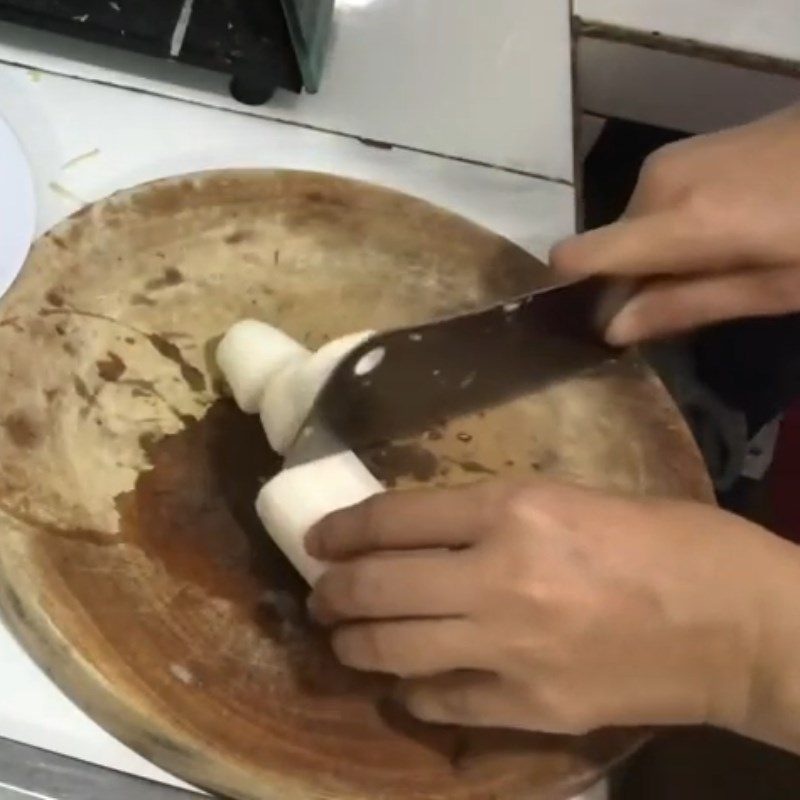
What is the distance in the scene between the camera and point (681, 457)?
2.22 feet

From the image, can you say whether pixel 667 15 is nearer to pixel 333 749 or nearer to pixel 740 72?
Result: pixel 740 72

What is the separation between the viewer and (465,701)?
540 mm

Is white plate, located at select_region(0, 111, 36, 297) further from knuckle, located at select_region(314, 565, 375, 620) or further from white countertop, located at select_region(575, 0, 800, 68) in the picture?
white countertop, located at select_region(575, 0, 800, 68)

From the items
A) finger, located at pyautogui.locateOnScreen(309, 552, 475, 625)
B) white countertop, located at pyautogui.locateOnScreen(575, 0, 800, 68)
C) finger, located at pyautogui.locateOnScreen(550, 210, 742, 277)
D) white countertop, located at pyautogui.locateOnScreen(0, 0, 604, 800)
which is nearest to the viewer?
finger, located at pyautogui.locateOnScreen(309, 552, 475, 625)

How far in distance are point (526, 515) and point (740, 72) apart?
1.66ft

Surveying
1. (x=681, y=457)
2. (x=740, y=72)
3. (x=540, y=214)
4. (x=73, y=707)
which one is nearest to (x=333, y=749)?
(x=73, y=707)

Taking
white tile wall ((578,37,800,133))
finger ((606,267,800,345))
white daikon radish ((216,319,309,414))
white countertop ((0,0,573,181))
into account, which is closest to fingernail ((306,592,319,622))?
white daikon radish ((216,319,309,414))

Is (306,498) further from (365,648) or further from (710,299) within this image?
(710,299)

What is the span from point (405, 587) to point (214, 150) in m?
0.36

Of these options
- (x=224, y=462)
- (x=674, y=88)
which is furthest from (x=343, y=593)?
(x=674, y=88)

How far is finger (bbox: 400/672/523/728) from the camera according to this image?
535 mm

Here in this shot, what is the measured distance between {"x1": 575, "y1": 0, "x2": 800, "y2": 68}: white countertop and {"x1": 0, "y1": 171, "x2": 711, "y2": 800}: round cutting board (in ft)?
0.86

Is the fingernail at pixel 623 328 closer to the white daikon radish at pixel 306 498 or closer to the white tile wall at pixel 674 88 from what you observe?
the white daikon radish at pixel 306 498

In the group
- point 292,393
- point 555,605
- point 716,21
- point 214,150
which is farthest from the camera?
point 716,21
